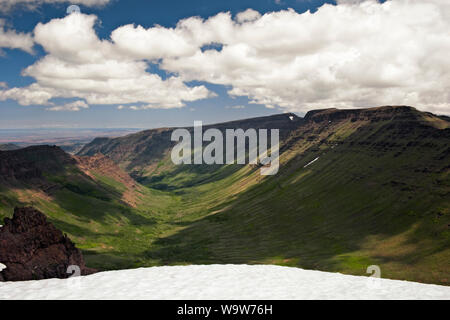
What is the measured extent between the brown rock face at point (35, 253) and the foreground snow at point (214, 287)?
9.63 feet

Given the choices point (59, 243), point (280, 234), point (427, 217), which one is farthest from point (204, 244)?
point (59, 243)

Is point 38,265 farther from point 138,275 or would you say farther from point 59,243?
point 138,275

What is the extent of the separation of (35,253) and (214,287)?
20.6 m

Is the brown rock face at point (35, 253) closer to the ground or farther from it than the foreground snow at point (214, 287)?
closer to the ground

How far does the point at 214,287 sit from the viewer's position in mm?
18938

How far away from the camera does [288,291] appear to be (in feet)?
61.2

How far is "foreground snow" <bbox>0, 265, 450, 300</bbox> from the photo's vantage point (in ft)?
58.0

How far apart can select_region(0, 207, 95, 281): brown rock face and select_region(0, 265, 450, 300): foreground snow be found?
2.94 metres

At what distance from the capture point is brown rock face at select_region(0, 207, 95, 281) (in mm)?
23750

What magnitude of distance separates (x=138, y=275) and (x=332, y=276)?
14981 mm

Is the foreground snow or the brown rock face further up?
the foreground snow

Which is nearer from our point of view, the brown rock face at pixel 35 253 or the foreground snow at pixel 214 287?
the foreground snow at pixel 214 287

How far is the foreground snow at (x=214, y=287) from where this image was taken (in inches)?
696

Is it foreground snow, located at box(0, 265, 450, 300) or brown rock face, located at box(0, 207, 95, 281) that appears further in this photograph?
brown rock face, located at box(0, 207, 95, 281)
